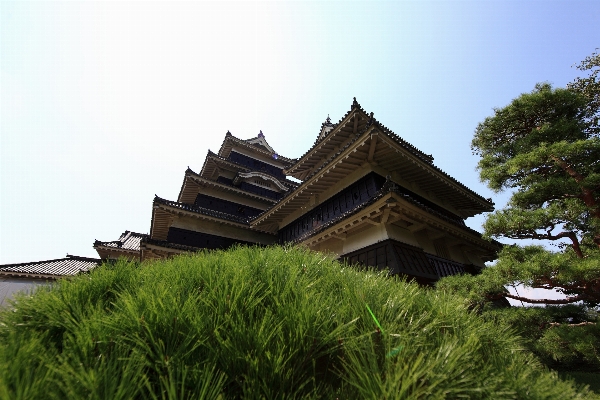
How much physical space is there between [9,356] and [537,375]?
2.82m

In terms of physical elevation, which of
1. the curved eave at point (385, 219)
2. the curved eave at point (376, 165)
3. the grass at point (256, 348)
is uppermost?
the curved eave at point (376, 165)

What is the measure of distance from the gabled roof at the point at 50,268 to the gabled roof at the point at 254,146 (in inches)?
Answer: 463

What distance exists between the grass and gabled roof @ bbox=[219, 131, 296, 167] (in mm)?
19227

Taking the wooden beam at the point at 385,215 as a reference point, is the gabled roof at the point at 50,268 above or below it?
below

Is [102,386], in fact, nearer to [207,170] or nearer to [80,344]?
[80,344]

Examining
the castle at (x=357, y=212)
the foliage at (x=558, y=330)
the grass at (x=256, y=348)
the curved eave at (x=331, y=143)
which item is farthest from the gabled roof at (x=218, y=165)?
the grass at (x=256, y=348)

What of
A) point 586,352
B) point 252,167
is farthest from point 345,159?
point 252,167

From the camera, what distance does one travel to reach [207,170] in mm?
20047

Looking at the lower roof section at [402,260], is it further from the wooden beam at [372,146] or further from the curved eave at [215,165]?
the curved eave at [215,165]

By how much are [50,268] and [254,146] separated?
615 inches

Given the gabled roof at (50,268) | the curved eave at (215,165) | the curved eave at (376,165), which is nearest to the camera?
the curved eave at (376,165)

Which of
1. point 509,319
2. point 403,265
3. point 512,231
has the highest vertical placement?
point 512,231

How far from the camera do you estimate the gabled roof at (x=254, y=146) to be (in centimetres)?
2117

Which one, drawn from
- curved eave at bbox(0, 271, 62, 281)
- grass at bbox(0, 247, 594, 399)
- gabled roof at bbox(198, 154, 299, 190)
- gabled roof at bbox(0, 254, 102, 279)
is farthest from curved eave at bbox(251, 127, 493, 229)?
curved eave at bbox(0, 271, 62, 281)
